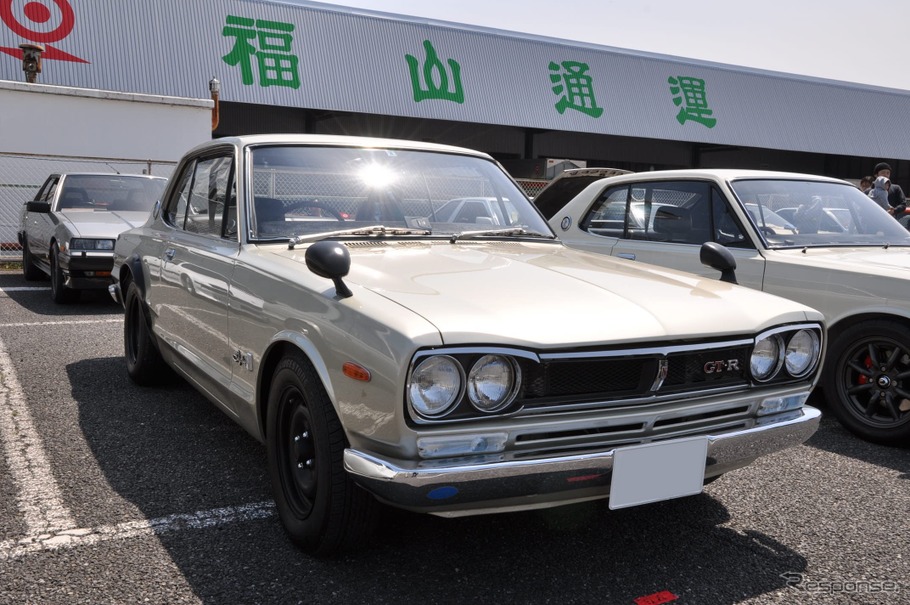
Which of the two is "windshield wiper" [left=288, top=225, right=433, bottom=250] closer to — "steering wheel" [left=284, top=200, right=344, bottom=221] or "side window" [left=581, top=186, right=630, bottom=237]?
"steering wheel" [left=284, top=200, right=344, bottom=221]

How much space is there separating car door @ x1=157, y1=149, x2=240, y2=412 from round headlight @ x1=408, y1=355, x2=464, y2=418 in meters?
1.31

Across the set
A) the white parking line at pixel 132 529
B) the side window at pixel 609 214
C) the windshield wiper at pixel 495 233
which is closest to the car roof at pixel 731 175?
the side window at pixel 609 214

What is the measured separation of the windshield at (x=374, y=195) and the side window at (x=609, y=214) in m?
1.96

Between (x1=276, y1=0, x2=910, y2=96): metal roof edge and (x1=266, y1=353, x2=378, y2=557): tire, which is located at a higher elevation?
(x1=276, y1=0, x2=910, y2=96): metal roof edge

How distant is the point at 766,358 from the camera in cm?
270

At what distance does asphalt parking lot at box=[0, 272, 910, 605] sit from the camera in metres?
2.49

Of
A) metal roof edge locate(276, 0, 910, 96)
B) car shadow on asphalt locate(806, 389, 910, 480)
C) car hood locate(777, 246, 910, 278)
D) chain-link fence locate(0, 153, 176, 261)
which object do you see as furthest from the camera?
metal roof edge locate(276, 0, 910, 96)

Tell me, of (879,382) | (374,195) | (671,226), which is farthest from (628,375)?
(671,226)

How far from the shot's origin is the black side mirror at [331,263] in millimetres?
2486

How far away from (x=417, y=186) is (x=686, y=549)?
1.94 meters

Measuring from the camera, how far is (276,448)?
281 cm

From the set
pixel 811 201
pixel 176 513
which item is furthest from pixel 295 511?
pixel 811 201

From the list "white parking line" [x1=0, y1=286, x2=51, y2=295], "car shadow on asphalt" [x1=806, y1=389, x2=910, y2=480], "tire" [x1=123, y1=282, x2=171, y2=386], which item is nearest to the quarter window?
"car shadow on asphalt" [x1=806, y1=389, x2=910, y2=480]

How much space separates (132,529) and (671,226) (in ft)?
12.9
